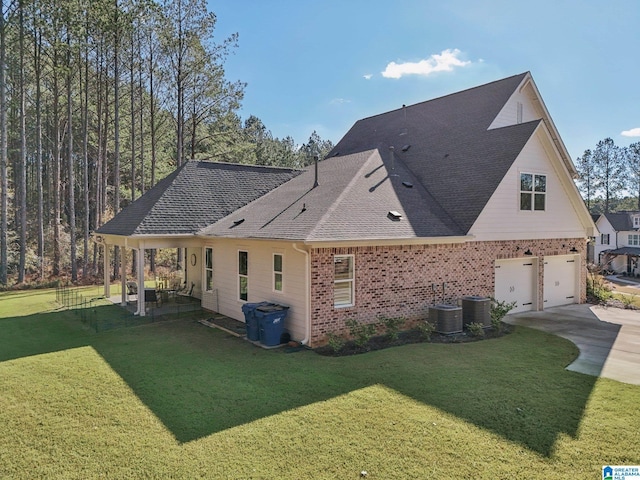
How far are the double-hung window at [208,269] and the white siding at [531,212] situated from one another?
8587 mm

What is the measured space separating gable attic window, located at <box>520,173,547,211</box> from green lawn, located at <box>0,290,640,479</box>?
19.0 feet

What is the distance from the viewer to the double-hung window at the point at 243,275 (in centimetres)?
1280

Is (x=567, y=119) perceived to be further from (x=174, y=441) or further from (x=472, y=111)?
(x=174, y=441)

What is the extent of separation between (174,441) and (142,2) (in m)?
22.8

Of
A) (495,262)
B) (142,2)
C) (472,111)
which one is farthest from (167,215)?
(142,2)

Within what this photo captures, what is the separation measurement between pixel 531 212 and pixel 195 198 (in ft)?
38.6

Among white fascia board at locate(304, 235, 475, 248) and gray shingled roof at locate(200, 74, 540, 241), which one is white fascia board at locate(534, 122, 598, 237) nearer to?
gray shingled roof at locate(200, 74, 540, 241)

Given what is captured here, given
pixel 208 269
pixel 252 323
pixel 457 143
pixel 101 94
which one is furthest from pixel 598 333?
pixel 101 94

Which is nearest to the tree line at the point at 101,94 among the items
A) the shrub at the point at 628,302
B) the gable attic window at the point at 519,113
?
the gable attic window at the point at 519,113

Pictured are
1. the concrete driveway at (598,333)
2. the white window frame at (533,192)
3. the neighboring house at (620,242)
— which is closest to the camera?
the concrete driveway at (598,333)

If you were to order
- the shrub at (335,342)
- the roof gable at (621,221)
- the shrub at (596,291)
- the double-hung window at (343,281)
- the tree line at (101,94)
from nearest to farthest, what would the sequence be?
the shrub at (335,342), the double-hung window at (343,281), the shrub at (596,291), the tree line at (101,94), the roof gable at (621,221)

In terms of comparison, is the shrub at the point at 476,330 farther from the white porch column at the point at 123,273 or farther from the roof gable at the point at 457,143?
the white porch column at the point at 123,273

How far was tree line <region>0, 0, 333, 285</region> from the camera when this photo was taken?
2073 cm

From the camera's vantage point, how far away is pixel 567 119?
81.6 ft
